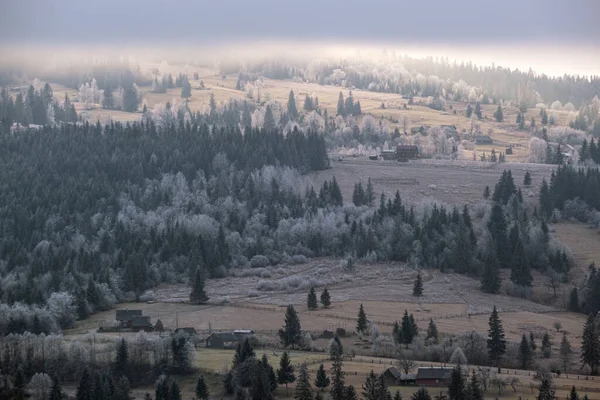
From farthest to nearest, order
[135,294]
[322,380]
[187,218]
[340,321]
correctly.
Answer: [187,218] → [135,294] → [340,321] → [322,380]

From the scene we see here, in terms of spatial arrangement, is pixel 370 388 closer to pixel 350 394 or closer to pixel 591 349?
pixel 350 394

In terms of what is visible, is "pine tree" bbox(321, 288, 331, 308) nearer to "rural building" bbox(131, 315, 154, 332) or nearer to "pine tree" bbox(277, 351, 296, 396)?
"rural building" bbox(131, 315, 154, 332)

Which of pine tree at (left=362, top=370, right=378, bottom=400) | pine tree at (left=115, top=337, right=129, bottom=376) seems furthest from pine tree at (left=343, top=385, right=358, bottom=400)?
pine tree at (left=115, top=337, right=129, bottom=376)

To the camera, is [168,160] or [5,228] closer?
[5,228]

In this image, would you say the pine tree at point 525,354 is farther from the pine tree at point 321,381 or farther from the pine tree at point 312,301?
the pine tree at point 312,301

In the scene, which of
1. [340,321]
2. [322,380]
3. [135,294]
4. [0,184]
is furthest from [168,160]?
[322,380]

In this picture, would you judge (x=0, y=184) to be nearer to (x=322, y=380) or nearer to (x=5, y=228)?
(x=5, y=228)
